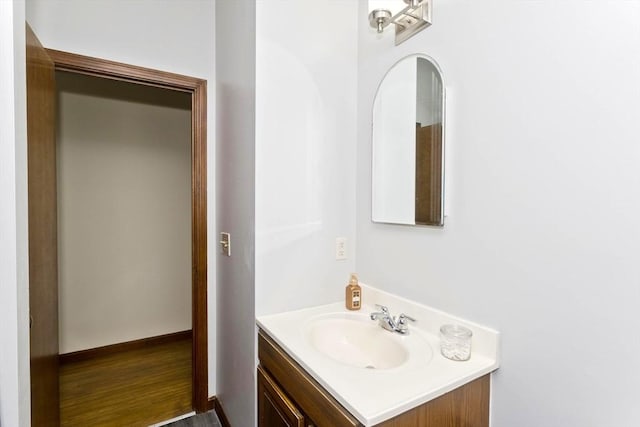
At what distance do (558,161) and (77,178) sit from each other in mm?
3139

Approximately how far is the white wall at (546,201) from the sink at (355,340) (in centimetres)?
27

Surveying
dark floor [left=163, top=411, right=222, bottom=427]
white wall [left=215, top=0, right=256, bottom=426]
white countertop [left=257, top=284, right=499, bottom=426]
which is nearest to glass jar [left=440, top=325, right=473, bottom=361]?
white countertop [left=257, top=284, right=499, bottom=426]

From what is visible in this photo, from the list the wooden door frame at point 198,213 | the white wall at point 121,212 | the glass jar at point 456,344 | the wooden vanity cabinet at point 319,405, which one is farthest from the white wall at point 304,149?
the white wall at point 121,212

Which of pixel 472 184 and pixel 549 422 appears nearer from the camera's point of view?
pixel 549 422

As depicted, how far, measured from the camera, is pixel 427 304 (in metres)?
1.23

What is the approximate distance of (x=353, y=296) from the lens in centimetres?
147

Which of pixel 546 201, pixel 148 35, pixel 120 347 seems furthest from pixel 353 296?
pixel 120 347

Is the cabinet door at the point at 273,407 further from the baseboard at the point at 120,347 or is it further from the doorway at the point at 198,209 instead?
the baseboard at the point at 120,347

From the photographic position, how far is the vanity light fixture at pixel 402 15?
1.21 m

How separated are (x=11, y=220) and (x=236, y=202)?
2.74 feet

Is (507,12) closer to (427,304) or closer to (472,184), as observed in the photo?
(472,184)


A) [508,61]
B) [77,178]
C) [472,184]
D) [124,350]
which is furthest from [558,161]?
[124,350]

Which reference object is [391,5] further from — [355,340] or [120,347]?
A: [120,347]

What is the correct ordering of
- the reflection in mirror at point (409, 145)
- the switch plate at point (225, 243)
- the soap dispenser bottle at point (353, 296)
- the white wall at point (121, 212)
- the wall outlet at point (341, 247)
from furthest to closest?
the white wall at point (121, 212) → the switch plate at point (225, 243) → the wall outlet at point (341, 247) → the soap dispenser bottle at point (353, 296) → the reflection in mirror at point (409, 145)
